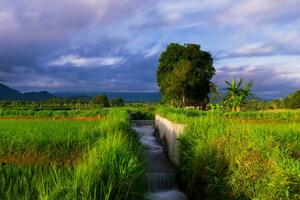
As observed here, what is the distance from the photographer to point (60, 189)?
5547 millimetres

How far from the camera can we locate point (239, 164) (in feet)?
34.0

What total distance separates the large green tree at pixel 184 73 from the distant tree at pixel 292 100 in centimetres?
1739

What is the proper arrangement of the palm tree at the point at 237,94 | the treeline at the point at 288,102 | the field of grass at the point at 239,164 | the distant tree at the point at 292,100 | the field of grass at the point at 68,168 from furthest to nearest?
1. the distant tree at the point at 292,100
2. the treeline at the point at 288,102
3. the palm tree at the point at 237,94
4. the field of grass at the point at 239,164
5. the field of grass at the point at 68,168

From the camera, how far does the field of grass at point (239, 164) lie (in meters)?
8.70

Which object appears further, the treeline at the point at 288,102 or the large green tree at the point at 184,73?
the treeline at the point at 288,102

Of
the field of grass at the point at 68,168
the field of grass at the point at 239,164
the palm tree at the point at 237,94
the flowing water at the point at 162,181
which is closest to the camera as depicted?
the field of grass at the point at 68,168

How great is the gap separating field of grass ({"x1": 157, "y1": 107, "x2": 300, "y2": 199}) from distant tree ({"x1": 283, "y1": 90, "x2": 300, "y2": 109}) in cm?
6366

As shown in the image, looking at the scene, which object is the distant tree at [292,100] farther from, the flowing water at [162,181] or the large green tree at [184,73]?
the flowing water at [162,181]

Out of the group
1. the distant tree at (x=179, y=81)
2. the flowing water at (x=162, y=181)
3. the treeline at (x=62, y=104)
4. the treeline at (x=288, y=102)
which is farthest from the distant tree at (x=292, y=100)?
the flowing water at (x=162, y=181)

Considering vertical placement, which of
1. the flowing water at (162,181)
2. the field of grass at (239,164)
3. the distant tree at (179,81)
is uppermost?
the distant tree at (179,81)

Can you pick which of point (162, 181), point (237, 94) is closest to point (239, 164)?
point (162, 181)

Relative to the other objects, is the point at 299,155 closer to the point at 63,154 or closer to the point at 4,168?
the point at 63,154

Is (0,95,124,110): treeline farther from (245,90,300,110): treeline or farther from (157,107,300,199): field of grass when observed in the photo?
(157,107,300,199): field of grass

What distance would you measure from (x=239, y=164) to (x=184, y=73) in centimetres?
4858
